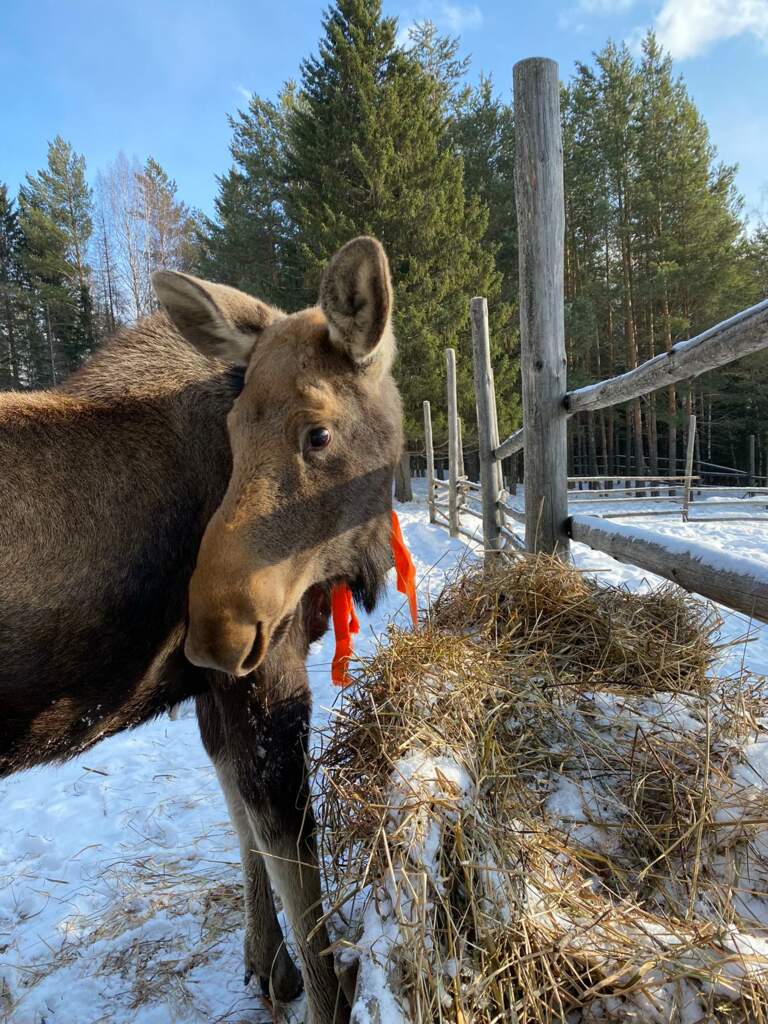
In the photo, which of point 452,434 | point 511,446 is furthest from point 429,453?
point 511,446

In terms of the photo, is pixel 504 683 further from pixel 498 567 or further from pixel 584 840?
pixel 498 567

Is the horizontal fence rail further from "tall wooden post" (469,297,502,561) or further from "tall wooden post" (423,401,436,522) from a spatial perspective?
"tall wooden post" (423,401,436,522)

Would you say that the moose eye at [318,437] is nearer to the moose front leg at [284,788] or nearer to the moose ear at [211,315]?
the moose ear at [211,315]

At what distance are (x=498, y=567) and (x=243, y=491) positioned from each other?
1507mm

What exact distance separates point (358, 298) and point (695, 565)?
1.55m

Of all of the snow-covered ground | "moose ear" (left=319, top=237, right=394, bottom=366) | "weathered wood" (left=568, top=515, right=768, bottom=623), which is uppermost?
"moose ear" (left=319, top=237, right=394, bottom=366)

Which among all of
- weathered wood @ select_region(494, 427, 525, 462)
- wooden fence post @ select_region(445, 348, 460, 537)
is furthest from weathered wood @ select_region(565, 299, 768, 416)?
wooden fence post @ select_region(445, 348, 460, 537)

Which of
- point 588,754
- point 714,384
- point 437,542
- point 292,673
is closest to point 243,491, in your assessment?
point 292,673

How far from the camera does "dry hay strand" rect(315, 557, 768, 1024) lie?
109 centimetres

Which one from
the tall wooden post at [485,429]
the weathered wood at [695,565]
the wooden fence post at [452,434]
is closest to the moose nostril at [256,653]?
the weathered wood at [695,565]

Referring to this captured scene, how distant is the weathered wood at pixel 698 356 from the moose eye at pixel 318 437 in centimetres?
123

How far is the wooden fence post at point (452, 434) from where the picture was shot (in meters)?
9.62

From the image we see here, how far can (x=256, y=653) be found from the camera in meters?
1.53

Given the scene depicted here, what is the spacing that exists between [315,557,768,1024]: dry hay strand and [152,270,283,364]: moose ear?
51.2 inches
